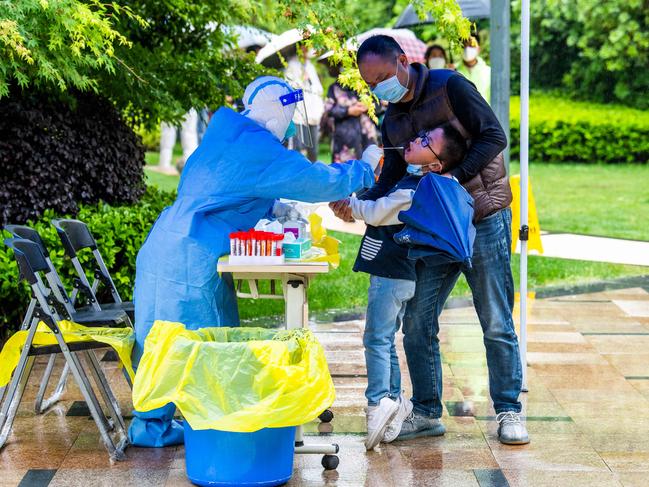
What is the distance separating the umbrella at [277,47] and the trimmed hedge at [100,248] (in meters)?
2.47

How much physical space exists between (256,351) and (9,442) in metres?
1.51

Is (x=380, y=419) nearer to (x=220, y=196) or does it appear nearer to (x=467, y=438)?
(x=467, y=438)

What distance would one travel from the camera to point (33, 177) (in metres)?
6.75

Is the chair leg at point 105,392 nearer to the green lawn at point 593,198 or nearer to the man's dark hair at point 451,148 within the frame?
the man's dark hair at point 451,148

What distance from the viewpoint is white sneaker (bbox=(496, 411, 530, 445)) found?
496cm

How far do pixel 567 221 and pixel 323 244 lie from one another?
8.58 m

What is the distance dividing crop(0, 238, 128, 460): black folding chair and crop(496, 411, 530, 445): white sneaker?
5.48 feet

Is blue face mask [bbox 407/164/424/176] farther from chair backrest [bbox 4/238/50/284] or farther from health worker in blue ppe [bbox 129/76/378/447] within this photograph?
chair backrest [bbox 4/238/50/284]

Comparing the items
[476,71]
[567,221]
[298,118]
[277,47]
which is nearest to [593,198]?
[567,221]

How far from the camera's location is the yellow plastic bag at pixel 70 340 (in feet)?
16.2

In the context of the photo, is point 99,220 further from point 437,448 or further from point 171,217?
point 437,448

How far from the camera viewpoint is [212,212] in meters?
4.87

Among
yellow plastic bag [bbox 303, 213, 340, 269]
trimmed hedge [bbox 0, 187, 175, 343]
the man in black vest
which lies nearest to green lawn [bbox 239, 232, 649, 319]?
trimmed hedge [bbox 0, 187, 175, 343]

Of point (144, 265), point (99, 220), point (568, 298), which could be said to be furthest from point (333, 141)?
→ point (144, 265)
